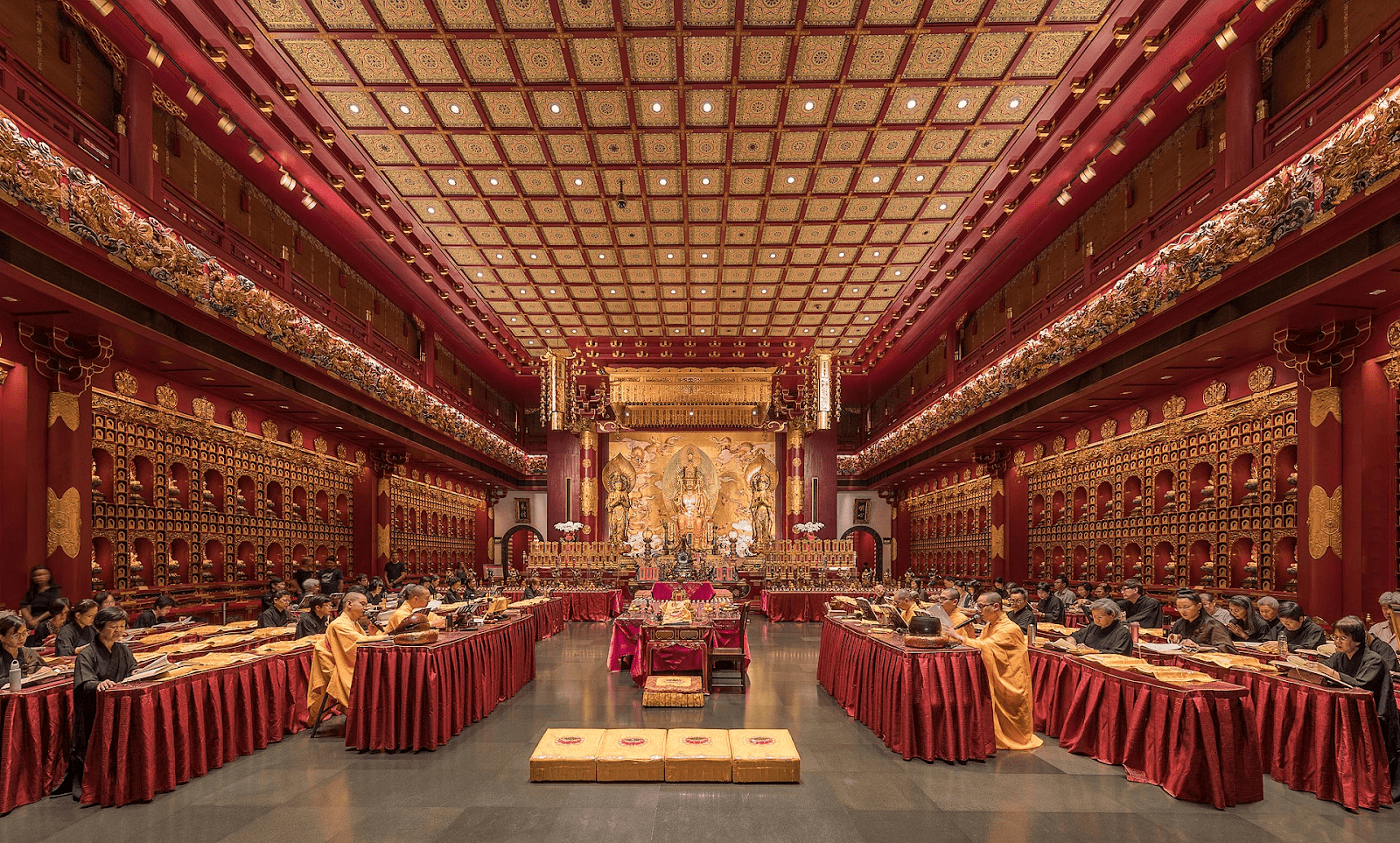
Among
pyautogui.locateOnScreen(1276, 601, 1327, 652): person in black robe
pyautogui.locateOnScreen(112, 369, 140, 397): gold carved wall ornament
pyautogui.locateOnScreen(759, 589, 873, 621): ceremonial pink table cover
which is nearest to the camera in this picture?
pyautogui.locateOnScreen(1276, 601, 1327, 652): person in black robe

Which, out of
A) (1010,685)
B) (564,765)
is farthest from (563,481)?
(1010,685)

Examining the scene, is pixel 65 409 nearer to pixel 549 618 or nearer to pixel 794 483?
pixel 549 618

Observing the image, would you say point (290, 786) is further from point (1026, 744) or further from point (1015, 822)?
point (1026, 744)

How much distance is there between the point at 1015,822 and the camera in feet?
14.1

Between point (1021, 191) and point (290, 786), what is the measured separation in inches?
448

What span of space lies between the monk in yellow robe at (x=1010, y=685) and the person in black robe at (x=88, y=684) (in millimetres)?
5652

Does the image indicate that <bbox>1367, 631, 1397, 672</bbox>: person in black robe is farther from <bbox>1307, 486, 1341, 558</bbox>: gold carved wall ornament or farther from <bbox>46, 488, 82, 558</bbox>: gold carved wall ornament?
<bbox>46, 488, 82, 558</bbox>: gold carved wall ornament

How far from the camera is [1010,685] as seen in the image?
18.8 ft

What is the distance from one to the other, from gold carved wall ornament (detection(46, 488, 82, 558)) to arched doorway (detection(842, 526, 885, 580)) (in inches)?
866

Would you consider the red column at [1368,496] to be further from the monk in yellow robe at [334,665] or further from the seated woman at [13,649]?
the seated woman at [13,649]

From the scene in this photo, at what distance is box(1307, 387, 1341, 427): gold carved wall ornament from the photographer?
293 inches

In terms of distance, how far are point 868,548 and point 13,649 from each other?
25257 mm

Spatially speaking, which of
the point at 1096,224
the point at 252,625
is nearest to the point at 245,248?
the point at 252,625

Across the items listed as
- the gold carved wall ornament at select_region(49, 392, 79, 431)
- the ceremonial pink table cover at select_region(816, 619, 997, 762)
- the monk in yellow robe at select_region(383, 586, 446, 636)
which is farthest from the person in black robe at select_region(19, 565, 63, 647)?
the ceremonial pink table cover at select_region(816, 619, 997, 762)
